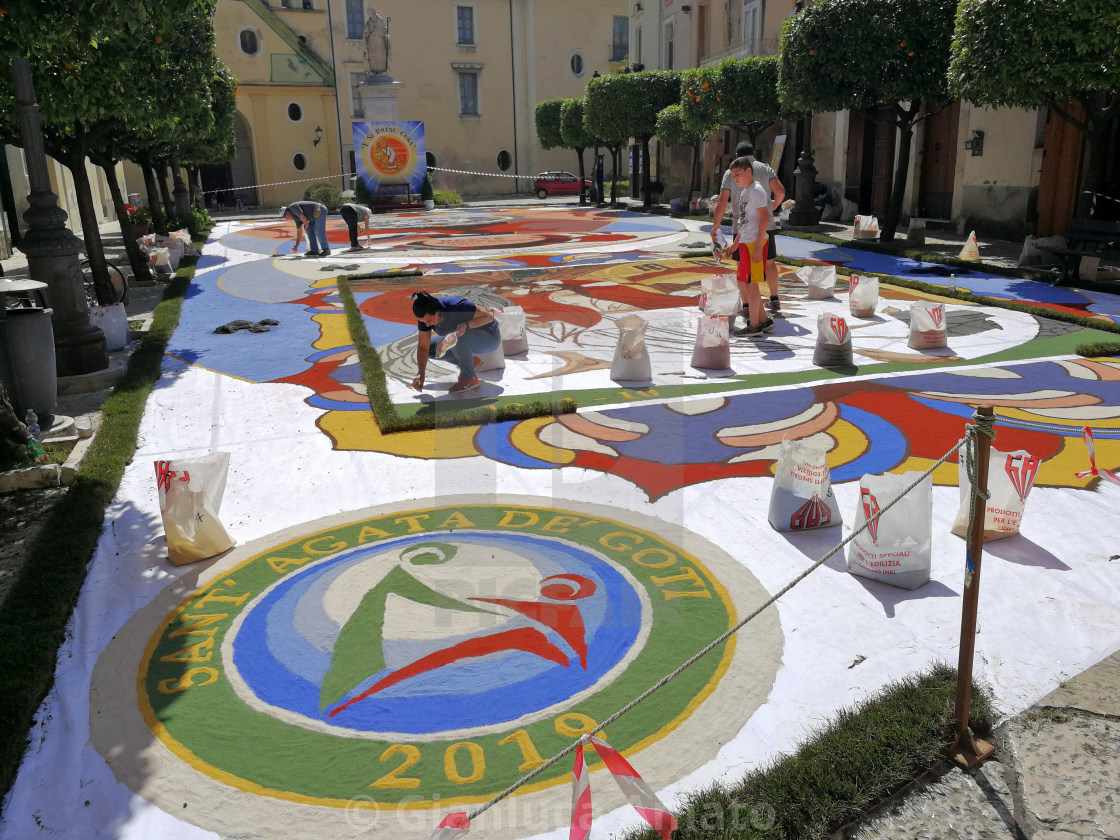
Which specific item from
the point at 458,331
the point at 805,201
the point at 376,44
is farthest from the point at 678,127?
the point at 458,331

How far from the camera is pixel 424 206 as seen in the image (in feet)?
109

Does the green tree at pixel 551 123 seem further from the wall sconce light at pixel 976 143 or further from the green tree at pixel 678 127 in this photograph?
the wall sconce light at pixel 976 143

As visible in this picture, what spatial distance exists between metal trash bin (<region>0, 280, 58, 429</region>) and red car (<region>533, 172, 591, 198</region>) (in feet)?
116

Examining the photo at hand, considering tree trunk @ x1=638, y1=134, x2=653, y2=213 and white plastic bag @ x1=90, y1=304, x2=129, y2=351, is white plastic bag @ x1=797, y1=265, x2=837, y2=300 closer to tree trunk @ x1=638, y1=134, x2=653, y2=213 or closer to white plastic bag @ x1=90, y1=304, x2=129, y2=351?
white plastic bag @ x1=90, y1=304, x2=129, y2=351

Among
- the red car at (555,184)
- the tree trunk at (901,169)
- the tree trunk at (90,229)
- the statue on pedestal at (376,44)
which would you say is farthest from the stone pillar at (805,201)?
the red car at (555,184)

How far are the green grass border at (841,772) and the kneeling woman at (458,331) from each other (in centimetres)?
461

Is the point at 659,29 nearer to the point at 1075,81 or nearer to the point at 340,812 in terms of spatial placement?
the point at 1075,81

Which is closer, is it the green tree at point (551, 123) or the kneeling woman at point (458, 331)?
the kneeling woman at point (458, 331)

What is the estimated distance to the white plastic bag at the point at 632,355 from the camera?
7871 millimetres

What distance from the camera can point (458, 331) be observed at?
7.25 metres

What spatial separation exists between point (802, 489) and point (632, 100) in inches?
1029

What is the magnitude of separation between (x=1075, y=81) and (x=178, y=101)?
12.6 meters

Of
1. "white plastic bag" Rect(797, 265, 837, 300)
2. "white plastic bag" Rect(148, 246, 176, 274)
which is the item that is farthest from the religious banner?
"white plastic bag" Rect(797, 265, 837, 300)

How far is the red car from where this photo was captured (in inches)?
1625
